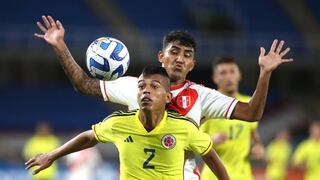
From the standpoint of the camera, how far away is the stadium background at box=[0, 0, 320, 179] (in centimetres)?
2231

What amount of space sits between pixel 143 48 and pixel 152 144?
17.0m

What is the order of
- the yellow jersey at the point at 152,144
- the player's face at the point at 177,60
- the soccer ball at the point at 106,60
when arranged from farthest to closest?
the player's face at the point at 177,60
the soccer ball at the point at 106,60
the yellow jersey at the point at 152,144

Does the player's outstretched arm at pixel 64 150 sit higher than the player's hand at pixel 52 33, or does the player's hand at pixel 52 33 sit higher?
the player's hand at pixel 52 33

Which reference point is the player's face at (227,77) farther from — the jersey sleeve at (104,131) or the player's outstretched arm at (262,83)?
the jersey sleeve at (104,131)

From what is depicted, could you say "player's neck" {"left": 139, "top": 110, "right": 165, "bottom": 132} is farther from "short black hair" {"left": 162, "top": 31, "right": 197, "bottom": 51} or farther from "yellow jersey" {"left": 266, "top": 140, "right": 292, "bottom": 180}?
"yellow jersey" {"left": 266, "top": 140, "right": 292, "bottom": 180}

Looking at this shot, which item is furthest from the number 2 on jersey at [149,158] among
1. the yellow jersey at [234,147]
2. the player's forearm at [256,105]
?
the yellow jersey at [234,147]

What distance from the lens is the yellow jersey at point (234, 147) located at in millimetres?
7875

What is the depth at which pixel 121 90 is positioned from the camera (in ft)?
20.5

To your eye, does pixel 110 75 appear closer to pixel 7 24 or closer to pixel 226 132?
pixel 226 132

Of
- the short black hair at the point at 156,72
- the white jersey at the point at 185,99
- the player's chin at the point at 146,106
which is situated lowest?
the player's chin at the point at 146,106

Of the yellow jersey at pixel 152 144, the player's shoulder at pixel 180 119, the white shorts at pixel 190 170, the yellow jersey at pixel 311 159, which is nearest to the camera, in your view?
the yellow jersey at pixel 152 144

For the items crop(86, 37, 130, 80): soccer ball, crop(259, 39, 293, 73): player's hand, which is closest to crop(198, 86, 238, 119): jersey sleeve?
crop(259, 39, 293, 73): player's hand

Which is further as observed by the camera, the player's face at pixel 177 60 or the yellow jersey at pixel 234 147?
the yellow jersey at pixel 234 147

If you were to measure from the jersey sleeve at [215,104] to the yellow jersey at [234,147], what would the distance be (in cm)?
146
